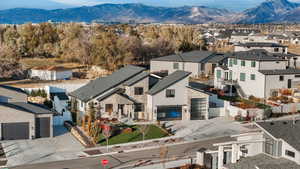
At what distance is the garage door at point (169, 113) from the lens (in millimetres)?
36719

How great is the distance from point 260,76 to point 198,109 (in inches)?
396

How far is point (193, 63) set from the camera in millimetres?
60250

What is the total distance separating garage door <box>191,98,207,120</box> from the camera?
1476 inches

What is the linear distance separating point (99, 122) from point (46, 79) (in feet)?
87.7

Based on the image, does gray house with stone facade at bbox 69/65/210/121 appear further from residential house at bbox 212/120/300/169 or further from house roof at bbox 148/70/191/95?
residential house at bbox 212/120/300/169

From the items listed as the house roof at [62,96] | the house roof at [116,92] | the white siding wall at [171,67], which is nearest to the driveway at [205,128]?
the house roof at [116,92]

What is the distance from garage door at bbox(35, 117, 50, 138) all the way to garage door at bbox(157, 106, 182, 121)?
9812 mm

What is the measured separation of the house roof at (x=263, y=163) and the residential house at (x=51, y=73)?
133 feet

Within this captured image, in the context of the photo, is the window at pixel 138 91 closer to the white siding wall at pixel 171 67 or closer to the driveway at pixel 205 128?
the driveway at pixel 205 128

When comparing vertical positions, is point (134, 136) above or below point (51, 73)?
below

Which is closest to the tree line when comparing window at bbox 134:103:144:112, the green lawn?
window at bbox 134:103:144:112

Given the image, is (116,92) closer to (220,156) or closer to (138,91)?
(138,91)

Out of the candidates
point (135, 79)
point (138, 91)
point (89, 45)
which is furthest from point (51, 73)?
point (138, 91)

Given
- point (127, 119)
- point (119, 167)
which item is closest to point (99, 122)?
point (127, 119)
